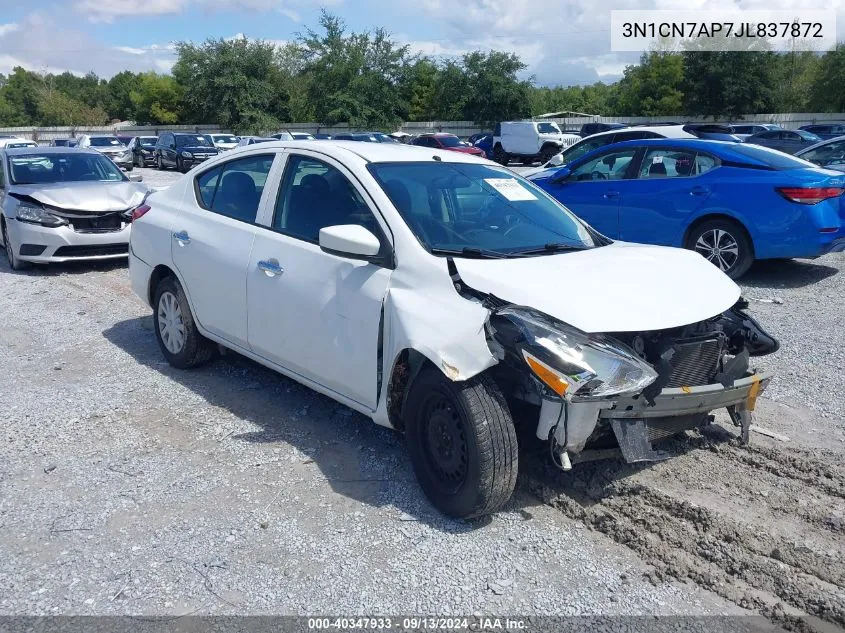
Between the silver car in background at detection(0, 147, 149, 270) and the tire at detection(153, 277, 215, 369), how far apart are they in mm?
4408

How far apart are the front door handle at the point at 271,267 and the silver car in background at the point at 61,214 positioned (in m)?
6.06

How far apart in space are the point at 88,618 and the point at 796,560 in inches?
118

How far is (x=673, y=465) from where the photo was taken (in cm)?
434

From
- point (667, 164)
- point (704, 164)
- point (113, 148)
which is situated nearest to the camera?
point (704, 164)

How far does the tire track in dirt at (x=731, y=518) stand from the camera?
128 inches

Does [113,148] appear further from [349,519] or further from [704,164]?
[349,519]

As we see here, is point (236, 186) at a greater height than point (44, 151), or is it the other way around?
point (44, 151)

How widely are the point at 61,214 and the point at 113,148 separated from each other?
2718cm

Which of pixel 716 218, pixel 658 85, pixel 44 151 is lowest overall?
pixel 716 218

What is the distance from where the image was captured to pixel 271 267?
15.5 ft

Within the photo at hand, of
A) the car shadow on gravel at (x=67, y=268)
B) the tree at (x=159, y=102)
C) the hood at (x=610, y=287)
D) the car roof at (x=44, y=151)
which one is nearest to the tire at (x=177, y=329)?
the hood at (x=610, y=287)

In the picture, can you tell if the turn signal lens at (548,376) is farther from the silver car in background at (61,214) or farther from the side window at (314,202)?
the silver car in background at (61,214)

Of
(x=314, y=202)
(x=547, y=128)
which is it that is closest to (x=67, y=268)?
(x=314, y=202)

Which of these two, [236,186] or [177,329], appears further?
[177,329]
